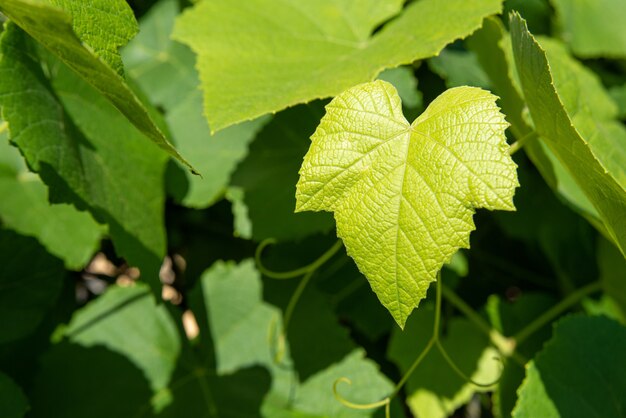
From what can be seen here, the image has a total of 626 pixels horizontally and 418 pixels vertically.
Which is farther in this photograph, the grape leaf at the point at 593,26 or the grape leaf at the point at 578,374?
the grape leaf at the point at 593,26

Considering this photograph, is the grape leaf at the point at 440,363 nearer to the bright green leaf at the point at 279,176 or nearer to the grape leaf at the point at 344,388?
the grape leaf at the point at 344,388

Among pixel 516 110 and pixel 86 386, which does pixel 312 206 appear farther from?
pixel 86 386

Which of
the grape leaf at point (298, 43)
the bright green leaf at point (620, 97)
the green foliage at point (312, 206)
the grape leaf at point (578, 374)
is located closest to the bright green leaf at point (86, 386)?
the green foliage at point (312, 206)

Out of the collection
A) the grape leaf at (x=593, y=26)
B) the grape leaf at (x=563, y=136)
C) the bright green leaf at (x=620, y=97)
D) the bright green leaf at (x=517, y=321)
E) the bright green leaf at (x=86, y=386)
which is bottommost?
the bright green leaf at (x=86, y=386)

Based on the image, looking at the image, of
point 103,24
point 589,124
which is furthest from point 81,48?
point 589,124

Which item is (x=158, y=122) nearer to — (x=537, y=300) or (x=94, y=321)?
(x=94, y=321)

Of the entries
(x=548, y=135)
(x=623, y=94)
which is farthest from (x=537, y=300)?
(x=548, y=135)

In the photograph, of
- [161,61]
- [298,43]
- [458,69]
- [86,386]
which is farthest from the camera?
[161,61]
